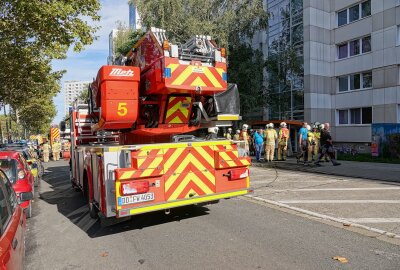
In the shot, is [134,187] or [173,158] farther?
[173,158]

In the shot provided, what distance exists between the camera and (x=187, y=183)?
636cm

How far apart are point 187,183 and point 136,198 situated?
1.01 m

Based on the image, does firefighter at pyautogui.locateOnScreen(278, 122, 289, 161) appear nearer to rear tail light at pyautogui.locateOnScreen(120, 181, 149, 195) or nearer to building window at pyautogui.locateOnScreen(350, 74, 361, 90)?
building window at pyautogui.locateOnScreen(350, 74, 361, 90)

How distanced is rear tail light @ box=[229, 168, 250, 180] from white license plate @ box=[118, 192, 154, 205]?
5.36 feet

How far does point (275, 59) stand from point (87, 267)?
24521mm

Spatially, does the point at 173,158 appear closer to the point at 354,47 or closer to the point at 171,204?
the point at 171,204

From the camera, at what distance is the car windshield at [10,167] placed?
25.0 feet

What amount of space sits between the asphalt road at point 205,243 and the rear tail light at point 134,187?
0.78m

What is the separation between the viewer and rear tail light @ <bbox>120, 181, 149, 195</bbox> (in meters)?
5.59

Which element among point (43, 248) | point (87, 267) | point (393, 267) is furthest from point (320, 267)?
point (43, 248)

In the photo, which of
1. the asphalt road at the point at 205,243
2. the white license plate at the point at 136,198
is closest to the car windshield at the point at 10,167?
the asphalt road at the point at 205,243

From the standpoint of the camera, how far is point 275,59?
27.1m

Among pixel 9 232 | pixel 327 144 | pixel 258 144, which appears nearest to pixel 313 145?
pixel 327 144

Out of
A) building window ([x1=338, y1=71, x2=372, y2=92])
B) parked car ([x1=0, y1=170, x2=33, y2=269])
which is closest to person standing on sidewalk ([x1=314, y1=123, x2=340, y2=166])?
parked car ([x1=0, y1=170, x2=33, y2=269])
